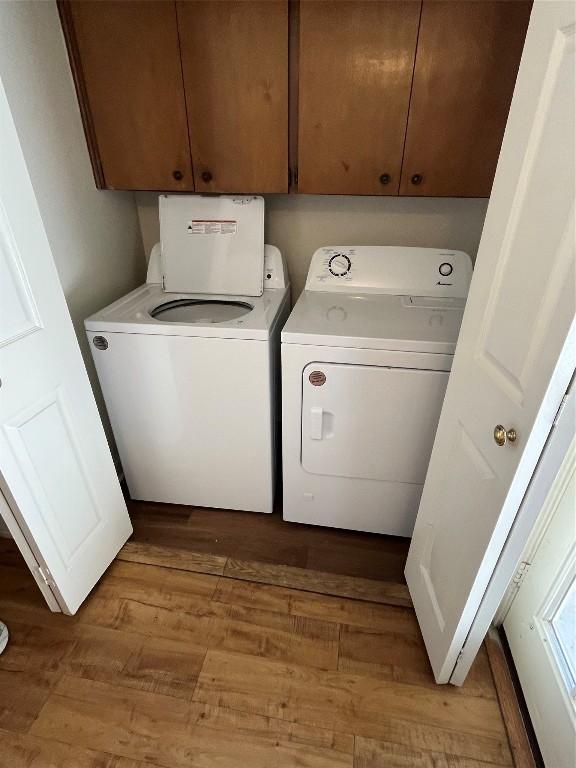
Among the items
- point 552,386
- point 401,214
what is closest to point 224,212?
point 401,214

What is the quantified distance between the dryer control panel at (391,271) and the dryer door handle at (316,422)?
0.58 meters

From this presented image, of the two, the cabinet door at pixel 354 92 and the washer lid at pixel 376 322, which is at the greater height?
the cabinet door at pixel 354 92

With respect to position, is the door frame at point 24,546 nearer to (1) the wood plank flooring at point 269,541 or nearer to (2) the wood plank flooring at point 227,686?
(2) the wood plank flooring at point 227,686

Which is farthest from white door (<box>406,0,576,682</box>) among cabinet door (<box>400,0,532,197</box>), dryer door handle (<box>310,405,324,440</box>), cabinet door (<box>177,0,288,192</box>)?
cabinet door (<box>177,0,288,192</box>)

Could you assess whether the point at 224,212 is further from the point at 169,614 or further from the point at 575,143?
the point at 169,614

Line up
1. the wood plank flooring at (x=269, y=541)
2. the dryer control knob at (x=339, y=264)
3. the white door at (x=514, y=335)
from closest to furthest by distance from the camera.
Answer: the white door at (x=514, y=335) → the wood plank flooring at (x=269, y=541) → the dryer control knob at (x=339, y=264)

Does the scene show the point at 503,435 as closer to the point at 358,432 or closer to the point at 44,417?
the point at 358,432

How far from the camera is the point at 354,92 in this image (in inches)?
53.4

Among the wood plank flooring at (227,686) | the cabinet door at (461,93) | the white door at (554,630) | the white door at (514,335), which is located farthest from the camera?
the cabinet door at (461,93)

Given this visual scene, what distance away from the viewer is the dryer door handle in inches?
57.2

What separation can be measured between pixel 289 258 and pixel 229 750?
1.84 metres

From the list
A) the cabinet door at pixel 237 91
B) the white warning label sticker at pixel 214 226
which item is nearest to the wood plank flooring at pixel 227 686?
the white warning label sticker at pixel 214 226

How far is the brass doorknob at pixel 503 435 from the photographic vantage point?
82 cm

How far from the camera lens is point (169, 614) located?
1.44 m
